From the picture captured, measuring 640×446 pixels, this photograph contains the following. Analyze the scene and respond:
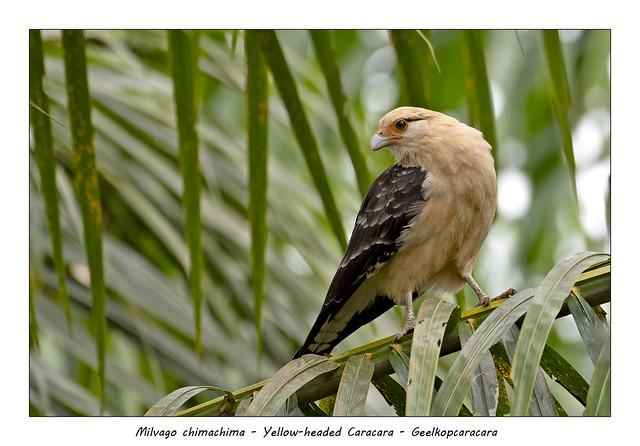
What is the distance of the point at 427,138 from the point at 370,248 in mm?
535

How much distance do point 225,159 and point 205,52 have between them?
1.79ft

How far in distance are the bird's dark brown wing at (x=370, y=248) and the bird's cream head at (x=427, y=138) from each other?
0.24 ft

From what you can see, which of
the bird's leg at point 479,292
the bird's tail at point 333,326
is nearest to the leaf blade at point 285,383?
the bird's tail at point 333,326

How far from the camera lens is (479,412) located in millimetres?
2436

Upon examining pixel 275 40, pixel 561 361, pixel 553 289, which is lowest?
pixel 561 361

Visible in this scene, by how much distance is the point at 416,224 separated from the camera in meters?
3.79

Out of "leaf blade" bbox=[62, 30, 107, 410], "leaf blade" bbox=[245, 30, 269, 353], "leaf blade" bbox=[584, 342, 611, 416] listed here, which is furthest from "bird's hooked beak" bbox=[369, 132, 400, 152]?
"leaf blade" bbox=[584, 342, 611, 416]

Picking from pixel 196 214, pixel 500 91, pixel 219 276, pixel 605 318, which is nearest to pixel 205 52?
pixel 219 276

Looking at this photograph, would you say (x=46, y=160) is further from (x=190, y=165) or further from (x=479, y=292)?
(x=479, y=292)

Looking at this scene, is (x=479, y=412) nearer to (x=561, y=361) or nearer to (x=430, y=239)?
(x=561, y=361)

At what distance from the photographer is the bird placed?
3740mm

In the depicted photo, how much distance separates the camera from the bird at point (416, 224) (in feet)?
12.3

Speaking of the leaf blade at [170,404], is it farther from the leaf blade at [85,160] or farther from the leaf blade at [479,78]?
the leaf blade at [479,78]

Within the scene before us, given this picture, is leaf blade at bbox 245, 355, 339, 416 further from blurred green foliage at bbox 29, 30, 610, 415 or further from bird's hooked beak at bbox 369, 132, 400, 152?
bird's hooked beak at bbox 369, 132, 400, 152
